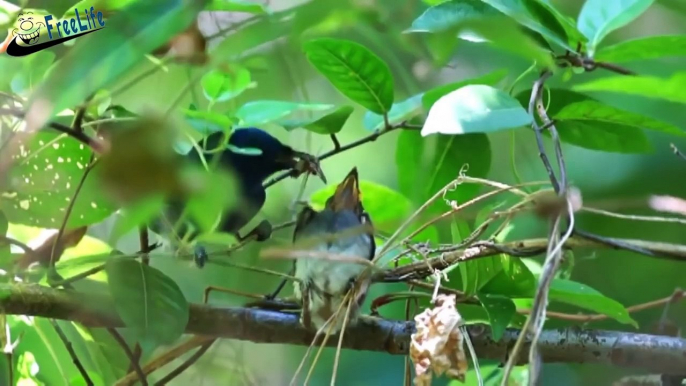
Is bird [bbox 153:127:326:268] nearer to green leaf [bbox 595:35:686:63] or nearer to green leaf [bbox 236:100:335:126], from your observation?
green leaf [bbox 236:100:335:126]

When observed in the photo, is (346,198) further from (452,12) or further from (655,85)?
(655,85)

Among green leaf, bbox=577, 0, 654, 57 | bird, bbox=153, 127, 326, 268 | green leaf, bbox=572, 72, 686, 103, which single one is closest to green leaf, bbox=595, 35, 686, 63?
green leaf, bbox=577, 0, 654, 57

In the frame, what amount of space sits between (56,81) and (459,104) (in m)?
0.22

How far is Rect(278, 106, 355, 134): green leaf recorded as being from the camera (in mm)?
487

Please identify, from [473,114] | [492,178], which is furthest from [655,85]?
[492,178]

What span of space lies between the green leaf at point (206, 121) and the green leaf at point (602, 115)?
0.23 metres

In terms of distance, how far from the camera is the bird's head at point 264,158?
0.52 meters

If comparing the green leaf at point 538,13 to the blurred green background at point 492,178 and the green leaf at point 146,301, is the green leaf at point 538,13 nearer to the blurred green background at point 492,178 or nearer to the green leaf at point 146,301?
the blurred green background at point 492,178

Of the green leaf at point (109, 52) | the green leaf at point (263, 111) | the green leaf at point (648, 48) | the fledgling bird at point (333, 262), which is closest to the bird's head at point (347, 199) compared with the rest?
the fledgling bird at point (333, 262)

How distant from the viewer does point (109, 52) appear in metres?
0.14

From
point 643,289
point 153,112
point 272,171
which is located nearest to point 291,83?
point 272,171

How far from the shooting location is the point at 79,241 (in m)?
0.55

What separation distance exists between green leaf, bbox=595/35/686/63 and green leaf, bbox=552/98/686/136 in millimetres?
58

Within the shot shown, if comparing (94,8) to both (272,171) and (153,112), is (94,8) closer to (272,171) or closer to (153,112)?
(153,112)
